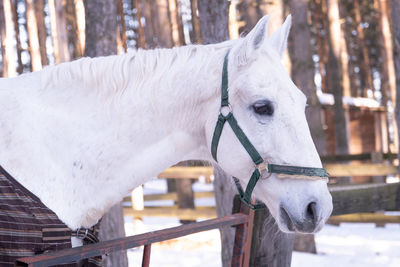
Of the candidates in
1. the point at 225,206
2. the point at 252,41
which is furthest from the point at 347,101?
the point at 252,41

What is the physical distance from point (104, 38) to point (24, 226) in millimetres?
2684

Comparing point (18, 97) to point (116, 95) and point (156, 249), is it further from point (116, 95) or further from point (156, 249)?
point (156, 249)

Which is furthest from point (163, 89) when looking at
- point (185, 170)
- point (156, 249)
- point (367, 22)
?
point (367, 22)

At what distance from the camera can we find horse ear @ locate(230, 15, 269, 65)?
2.13m

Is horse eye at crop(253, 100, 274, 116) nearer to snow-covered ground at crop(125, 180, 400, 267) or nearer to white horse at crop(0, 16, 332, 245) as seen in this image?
white horse at crop(0, 16, 332, 245)

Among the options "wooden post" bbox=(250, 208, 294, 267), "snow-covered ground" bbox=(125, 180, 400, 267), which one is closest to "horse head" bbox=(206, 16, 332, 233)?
"wooden post" bbox=(250, 208, 294, 267)

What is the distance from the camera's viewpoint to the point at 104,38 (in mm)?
4152

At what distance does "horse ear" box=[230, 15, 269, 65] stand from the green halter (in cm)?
10

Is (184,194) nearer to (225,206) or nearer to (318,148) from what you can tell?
(318,148)

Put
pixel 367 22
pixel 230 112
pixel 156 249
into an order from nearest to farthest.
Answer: pixel 230 112 → pixel 156 249 → pixel 367 22

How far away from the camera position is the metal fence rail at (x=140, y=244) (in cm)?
154

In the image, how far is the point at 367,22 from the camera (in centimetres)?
2475

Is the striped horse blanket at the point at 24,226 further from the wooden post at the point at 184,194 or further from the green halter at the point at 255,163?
the wooden post at the point at 184,194

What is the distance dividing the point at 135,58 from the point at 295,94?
0.88m
